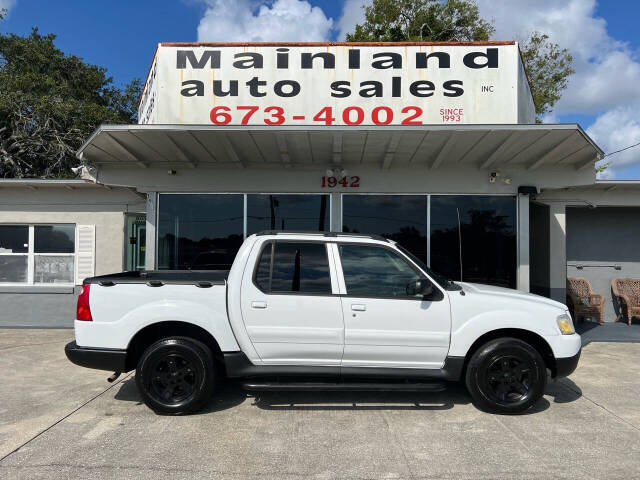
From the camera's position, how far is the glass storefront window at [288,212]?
8.88m

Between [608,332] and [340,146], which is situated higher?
[340,146]

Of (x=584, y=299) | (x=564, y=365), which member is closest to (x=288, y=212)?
(x=564, y=365)

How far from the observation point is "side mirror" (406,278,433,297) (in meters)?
4.67

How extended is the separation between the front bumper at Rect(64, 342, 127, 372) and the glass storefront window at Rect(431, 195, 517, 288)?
5.88 meters

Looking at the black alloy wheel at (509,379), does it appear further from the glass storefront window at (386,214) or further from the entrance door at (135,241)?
the entrance door at (135,241)

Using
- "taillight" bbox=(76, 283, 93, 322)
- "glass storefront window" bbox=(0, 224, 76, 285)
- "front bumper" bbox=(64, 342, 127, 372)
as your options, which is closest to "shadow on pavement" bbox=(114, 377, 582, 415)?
"front bumper" bbox=(64, 342, 127, 372)

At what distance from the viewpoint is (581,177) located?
8.70 metres

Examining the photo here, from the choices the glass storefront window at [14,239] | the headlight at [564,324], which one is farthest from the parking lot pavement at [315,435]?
the glass storefront window at [14,239]

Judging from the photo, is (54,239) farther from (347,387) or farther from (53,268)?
(347,387)

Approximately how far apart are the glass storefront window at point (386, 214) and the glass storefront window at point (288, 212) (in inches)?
17.8

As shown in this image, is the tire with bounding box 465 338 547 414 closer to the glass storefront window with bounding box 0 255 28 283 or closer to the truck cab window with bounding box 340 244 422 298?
the truck cab window with bounding box 340 244 422 298

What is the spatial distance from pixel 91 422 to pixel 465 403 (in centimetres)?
390

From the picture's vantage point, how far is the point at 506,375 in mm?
4852

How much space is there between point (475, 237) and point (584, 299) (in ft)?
12.2
